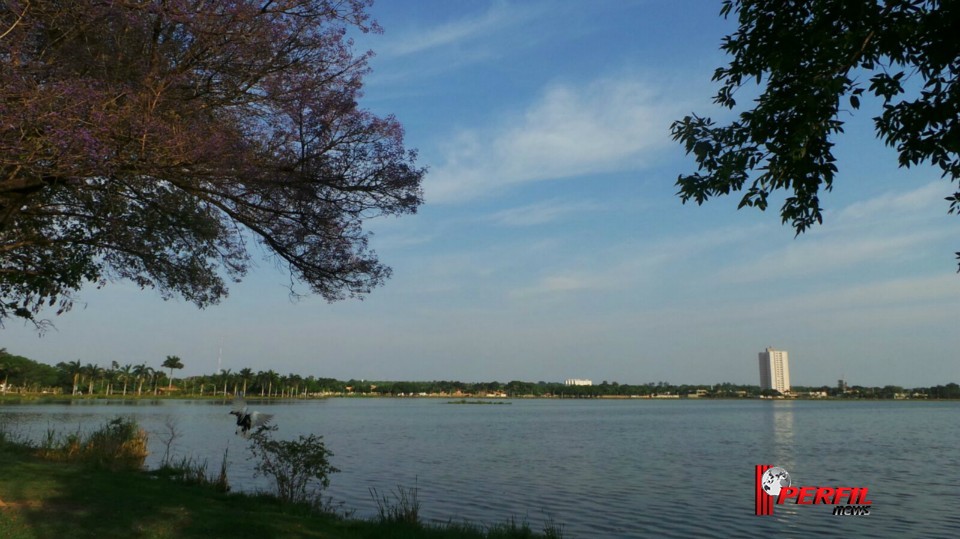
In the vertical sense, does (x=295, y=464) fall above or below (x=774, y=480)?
above

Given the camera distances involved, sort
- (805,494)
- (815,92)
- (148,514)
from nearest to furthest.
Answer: (815,92) < (148,514) < (805,494)

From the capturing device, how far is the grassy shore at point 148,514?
1128 cm

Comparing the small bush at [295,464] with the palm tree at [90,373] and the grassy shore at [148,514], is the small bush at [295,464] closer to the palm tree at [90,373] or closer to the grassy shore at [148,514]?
the grassy shore at [148,514]

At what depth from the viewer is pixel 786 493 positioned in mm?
26875

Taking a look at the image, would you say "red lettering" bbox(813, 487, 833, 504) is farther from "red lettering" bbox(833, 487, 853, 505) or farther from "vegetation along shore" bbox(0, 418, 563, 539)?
"vegetation along shore" bbox(0, 418, 563, 539)

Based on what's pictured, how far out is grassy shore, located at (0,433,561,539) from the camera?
37.0ft

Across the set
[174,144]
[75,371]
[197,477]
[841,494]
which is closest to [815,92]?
[174,144]

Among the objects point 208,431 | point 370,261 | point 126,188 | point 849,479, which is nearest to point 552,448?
point 849,479

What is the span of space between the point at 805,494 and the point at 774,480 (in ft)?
11.4

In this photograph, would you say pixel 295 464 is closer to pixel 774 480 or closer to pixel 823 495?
pixel 823 495

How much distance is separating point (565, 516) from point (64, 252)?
17.4 meters

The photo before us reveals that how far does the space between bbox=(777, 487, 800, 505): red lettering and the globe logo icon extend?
7.5 inches

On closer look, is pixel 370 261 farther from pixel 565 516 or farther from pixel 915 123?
pixel 565 516

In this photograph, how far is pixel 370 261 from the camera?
1329 cm
